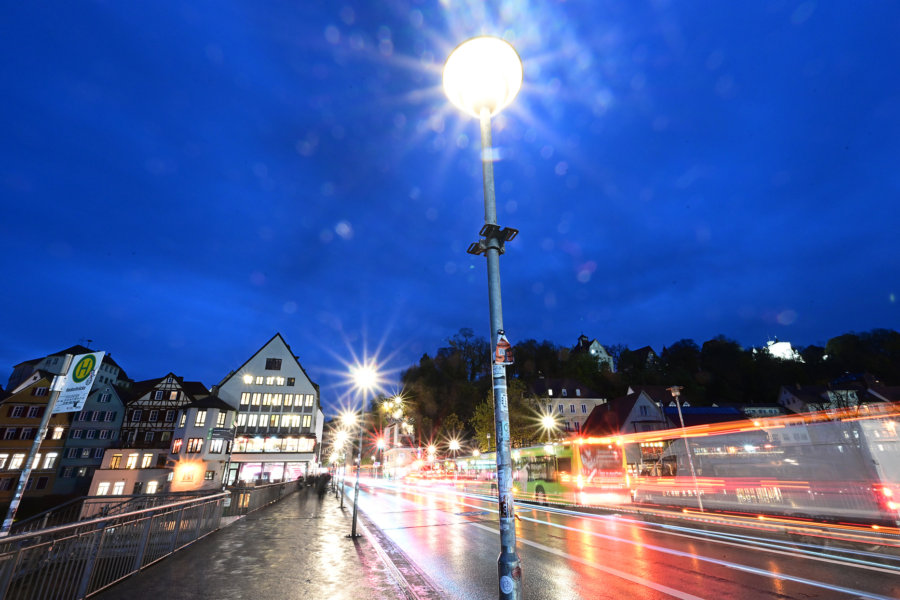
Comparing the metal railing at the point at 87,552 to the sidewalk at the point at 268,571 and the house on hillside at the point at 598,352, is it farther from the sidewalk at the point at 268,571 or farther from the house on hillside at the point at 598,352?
the house on hillside at the point at 598,352

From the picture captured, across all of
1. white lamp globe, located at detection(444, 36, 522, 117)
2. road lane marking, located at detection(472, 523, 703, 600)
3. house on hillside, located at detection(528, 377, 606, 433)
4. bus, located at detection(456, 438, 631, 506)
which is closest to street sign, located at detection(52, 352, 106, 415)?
white lamp globe, located at detection(444, 36, 522, 117)

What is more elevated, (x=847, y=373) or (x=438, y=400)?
(x=847, y=373)

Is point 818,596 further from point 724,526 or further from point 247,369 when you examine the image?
point 247,369

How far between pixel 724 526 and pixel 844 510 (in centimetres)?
407

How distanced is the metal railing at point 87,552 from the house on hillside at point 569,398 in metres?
63.4

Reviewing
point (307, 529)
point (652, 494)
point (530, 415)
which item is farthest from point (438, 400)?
point (307, 529)

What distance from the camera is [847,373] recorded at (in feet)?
310

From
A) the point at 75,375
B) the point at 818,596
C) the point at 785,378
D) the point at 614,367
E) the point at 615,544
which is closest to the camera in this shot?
the point at 818,596

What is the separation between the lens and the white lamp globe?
4777 mm

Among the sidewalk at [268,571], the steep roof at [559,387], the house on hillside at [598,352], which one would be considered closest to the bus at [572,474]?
the sidewalk at [268,571]

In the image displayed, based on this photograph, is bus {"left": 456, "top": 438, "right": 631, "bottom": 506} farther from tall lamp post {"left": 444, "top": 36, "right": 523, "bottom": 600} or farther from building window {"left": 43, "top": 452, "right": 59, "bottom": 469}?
building window {"left": 43, "top": 452, "right": 59, "bottom": 469}

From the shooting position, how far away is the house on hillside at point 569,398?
70.1 metres

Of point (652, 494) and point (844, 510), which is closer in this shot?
point (844, 510)

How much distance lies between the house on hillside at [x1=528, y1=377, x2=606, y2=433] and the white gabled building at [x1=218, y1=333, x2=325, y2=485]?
124 ft
